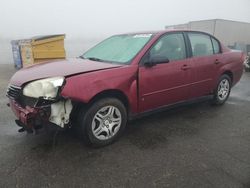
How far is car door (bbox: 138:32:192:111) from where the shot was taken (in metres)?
3.62

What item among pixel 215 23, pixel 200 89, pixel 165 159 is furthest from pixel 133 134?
pixel 215 23

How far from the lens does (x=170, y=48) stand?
4062mm

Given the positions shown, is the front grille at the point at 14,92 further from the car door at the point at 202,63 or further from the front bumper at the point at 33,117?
the car door at the point at 202,63

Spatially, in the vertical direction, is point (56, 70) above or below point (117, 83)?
above

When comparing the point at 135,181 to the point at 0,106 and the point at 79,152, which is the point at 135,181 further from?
the point at 0,106

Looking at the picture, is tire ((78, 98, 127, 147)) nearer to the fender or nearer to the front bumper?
the fender

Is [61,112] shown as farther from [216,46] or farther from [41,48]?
[41,48]

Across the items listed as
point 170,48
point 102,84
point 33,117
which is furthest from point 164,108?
point 33,117

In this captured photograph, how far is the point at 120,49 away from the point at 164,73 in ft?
2.73

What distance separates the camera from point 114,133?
3.46 metres

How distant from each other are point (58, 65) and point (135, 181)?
78.4 inches

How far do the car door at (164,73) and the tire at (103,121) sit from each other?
0.44m

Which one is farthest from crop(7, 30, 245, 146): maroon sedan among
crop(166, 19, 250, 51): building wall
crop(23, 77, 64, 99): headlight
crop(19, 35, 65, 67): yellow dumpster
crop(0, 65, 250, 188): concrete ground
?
crop(166, 19, 250, 51): building wall

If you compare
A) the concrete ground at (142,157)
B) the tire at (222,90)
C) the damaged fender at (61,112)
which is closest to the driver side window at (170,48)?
the concrete ground at (142,157)
